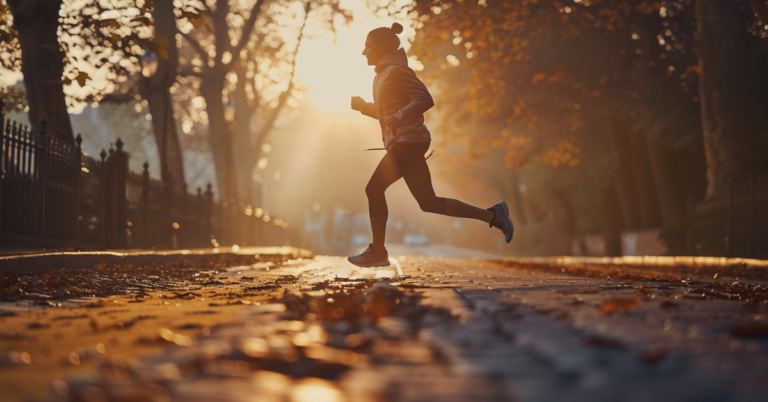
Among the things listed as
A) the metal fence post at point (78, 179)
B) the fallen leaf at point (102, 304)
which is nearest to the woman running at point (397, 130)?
the fallen leaf at point (102, 304)

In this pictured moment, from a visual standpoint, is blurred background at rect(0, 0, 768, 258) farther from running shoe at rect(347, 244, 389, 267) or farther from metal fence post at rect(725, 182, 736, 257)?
running shoe at rect(347, 244, 389, 267)

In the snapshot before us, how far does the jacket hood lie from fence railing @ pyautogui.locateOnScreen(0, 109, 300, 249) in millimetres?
5898

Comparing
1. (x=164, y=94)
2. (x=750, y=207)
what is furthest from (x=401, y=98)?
(x=164, y=94)

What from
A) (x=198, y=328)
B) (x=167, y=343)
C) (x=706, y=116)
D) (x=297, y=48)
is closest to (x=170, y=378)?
(x=167, y=343)

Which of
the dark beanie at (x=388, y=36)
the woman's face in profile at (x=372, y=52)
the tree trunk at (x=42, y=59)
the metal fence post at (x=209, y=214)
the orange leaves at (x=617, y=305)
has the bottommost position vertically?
the orange leaves at (x=617, y=305)

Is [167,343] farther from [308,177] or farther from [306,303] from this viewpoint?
[308,177]

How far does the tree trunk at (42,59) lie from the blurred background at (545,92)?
2 cm

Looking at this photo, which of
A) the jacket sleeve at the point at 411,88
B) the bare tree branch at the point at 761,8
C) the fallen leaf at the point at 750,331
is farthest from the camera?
the bare tree branch at the point at 761,8

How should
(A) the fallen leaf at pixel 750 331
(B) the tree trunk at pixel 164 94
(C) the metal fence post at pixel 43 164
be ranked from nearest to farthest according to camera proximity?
(A) the fallen leaf at pixel 750 331 → (C) the metal fence post at pixel 43 164 → (B) the tree trunk at pixel 164 94

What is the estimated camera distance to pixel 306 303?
177 inches

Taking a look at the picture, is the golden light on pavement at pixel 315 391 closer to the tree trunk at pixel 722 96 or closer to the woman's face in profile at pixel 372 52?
the woman's face in profile at pixel 372 52

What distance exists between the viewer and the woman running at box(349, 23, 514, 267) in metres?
7.21

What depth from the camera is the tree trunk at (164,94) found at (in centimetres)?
1856

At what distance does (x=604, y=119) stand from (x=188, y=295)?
20.7m
